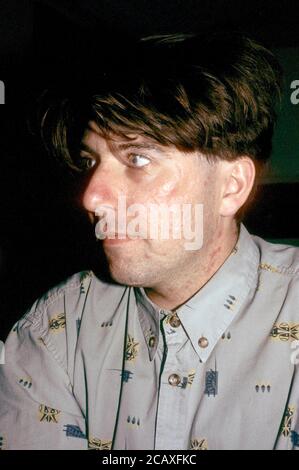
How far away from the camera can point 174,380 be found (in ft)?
3.12

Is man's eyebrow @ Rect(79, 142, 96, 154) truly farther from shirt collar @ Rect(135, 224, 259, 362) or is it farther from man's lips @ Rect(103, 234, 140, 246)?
shirt collar @ Rect(135, 224, 259, 362)

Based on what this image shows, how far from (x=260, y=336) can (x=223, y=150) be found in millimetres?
452

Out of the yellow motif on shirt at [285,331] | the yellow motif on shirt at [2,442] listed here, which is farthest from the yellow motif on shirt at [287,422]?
the yellow motif on shirt at [2,442]

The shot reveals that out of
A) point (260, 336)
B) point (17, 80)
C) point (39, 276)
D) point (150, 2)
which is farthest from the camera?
point (150, 2)

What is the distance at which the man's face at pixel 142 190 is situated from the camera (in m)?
0.98

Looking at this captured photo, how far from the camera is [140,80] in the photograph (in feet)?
3.29

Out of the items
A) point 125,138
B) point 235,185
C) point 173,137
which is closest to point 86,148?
point 125,138

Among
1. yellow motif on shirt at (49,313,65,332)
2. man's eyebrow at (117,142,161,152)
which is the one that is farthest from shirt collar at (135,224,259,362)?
man's eyebrow at (117,142,161,152)

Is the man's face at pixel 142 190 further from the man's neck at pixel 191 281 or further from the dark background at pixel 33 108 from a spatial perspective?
the dark background at pixel 33 108

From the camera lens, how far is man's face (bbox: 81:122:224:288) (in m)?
0.98

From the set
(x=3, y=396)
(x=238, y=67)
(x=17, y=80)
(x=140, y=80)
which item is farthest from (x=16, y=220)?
(x=238, y=67)

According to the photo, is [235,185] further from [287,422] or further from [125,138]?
[287,422]

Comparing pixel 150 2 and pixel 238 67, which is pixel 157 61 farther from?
pixel 150 2

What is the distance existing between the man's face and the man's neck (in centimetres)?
7
